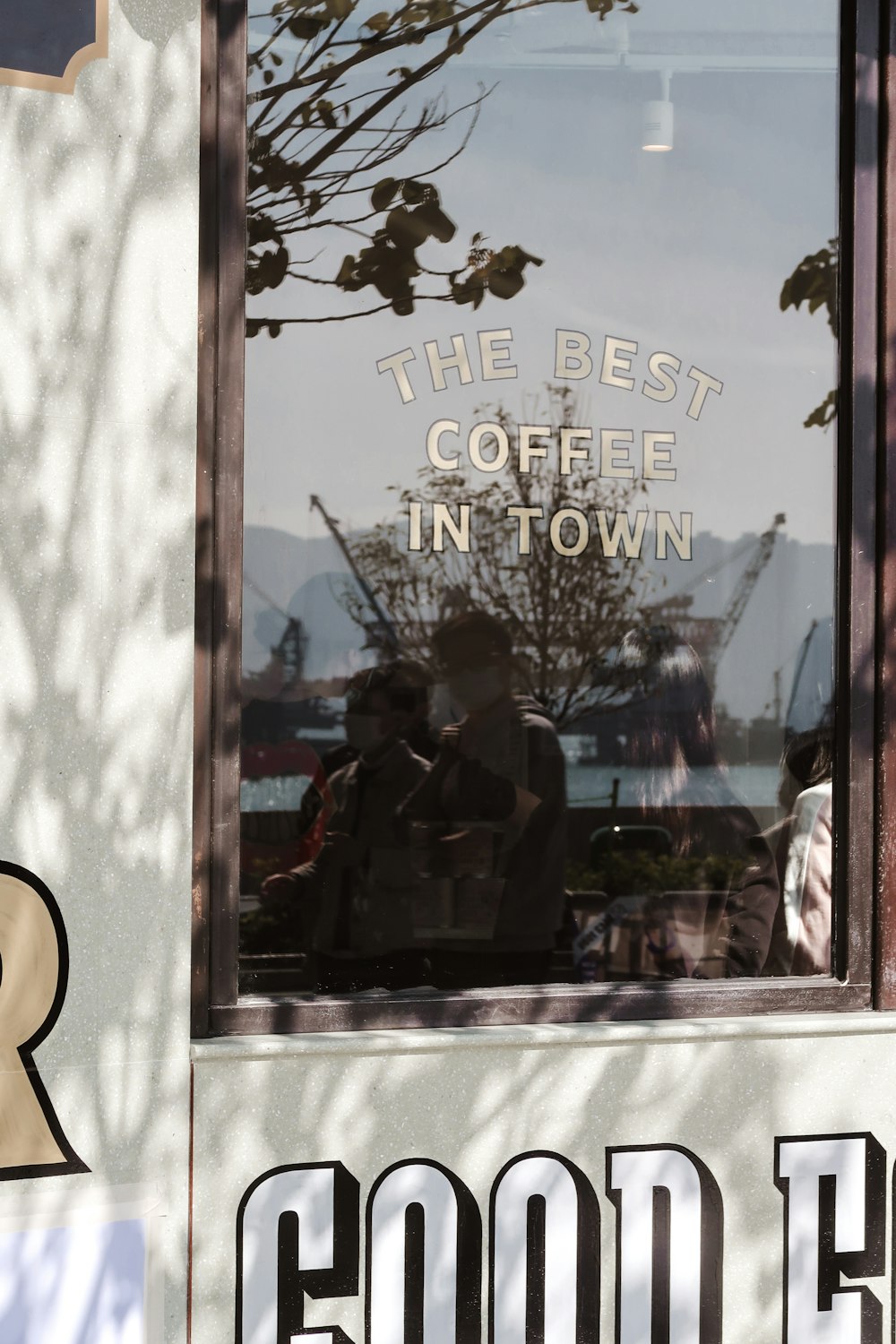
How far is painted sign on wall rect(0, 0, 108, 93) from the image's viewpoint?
2092 mm

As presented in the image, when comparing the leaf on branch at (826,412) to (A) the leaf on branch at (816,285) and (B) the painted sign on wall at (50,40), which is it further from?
(B) the painted sign on wall at (50,40)

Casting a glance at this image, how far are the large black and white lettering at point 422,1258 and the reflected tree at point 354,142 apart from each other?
146cm

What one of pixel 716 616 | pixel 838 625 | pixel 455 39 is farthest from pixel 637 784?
pixel 455 39

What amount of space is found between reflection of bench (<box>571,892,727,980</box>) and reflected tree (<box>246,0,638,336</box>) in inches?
63.5

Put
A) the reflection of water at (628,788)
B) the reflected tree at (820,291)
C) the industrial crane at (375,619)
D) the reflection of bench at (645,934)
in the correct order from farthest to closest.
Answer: the industrial crane at (375,619) < the reflection of bench at (645,934) < the reflection of water at (628,788) < the reflected tree at (820,291)

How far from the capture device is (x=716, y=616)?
5652 millimetres

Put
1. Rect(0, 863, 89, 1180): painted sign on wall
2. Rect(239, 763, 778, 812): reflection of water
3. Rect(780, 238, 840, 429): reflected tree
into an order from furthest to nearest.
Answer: Rect(239, 763, 778, 812): reflection of water < Rect(780, 238, 840, 429): reflected tree < Rect(0, 863, 89, 1180): painted sign on wall

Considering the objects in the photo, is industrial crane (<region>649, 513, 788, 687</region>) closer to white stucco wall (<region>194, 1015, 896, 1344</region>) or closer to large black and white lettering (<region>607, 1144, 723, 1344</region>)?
white stucco wall (<region>194, 1015, 896, 1344</region>)

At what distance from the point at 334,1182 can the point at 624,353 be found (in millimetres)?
2566

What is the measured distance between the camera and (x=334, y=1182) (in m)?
2.18

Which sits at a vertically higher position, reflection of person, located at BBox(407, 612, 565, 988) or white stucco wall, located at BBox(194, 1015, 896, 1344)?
reflection of person, located at BBox(407, 612, 565, 988)

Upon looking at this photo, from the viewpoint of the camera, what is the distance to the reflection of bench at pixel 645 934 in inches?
120

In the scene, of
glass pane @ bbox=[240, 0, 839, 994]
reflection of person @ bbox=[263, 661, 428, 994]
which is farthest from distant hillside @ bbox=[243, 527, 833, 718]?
reflection of person @ bbox=[263, 661, 428, 994]

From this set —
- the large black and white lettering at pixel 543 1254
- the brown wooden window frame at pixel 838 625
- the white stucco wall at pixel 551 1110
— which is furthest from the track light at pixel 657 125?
the large black and white lettering at pixel 543 1254
